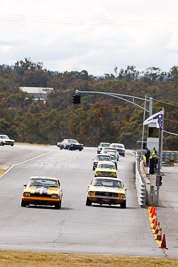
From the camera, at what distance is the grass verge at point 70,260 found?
1359cm

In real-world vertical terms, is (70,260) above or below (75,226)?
above

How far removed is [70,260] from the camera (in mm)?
14148

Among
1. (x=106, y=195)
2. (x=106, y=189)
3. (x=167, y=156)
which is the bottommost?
(x=167, y=156)

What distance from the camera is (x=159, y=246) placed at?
679 inches

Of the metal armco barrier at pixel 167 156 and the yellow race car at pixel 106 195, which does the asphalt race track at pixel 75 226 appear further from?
the metal armco barrier at pixel 167 156

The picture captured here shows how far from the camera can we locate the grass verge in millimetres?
13586

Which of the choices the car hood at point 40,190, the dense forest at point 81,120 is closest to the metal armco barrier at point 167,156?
the dense forest at point 81,120

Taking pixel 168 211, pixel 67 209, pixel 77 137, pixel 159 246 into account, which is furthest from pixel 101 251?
pixel 77 137

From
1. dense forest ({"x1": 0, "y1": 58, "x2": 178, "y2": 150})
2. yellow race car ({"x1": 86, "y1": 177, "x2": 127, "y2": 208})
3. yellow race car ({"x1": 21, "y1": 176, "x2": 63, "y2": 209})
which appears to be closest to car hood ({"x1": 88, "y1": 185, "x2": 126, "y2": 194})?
yellow race car ({"x1": 86, "y1": 177, "x2": 127, "y2": 208})

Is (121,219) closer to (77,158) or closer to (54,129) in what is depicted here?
(77,158)

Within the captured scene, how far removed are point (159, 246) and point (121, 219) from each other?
7.02m

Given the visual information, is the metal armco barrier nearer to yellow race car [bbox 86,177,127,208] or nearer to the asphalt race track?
Answer: the asphalt race track

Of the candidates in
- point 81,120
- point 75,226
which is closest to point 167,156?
point 81,120

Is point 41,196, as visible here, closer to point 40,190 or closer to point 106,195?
point 40,190
